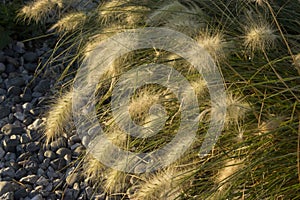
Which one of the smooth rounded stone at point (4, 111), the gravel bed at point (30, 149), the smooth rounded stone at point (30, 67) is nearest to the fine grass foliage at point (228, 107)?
the gravel bed at point (30, 149)

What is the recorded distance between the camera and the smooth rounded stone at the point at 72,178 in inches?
98.5

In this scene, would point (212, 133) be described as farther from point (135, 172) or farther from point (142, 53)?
point (142, 53)

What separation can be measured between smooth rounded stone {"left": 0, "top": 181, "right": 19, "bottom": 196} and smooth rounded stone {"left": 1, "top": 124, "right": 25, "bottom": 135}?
1.09 feet

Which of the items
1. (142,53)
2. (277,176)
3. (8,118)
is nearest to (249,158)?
(277,176)

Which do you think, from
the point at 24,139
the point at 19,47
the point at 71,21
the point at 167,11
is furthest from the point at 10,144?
the point at 167,11

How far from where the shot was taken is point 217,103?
6.41 feet

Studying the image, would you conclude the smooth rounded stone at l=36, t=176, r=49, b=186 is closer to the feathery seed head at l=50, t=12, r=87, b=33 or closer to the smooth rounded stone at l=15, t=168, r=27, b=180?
the smooth rounded stone at l=15, t=168, r=27, b=180

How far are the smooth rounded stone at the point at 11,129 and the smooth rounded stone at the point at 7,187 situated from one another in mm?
333

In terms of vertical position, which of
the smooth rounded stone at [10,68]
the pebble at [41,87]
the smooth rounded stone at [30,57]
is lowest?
the pebble at [41,87]

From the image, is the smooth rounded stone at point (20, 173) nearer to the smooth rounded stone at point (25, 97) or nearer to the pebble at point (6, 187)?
the pebble at point (6, 187)

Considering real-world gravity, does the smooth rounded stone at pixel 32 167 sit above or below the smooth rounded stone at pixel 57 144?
below

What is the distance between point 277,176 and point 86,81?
2.87 ft

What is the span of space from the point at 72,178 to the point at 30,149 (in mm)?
292

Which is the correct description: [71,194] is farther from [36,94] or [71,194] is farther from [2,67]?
[2,67]
